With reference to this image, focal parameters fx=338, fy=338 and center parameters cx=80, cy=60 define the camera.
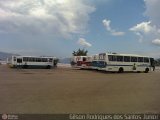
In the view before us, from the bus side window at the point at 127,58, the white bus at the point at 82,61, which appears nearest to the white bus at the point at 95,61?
the white bus at the point at 82,61

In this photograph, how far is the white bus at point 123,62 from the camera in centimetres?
4086

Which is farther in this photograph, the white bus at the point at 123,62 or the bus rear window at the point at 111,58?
the white bus at the point at 123,62

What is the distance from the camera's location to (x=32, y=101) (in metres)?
13.7

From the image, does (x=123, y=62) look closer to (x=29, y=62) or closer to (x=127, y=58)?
(x=127, y=58)

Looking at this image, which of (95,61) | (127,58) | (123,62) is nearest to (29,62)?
(95,61)

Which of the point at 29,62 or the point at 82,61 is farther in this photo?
the point at 29,62

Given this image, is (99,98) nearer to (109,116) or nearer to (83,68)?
(109,116)

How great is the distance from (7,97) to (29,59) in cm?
4120

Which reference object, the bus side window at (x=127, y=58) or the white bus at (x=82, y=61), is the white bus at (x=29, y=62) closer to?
the white bus at (x=82, y=61)

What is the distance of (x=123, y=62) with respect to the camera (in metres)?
42.4

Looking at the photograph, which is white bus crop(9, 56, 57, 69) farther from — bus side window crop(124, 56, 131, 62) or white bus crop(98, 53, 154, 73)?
bus side window crop(124, 56, 131, 62)

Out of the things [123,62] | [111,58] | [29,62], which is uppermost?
[111,58]

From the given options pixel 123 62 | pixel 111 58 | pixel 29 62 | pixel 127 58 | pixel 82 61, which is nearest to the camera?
pixel 111 58

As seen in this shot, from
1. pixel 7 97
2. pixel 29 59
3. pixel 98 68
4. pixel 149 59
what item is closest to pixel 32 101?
pixel 7 97
